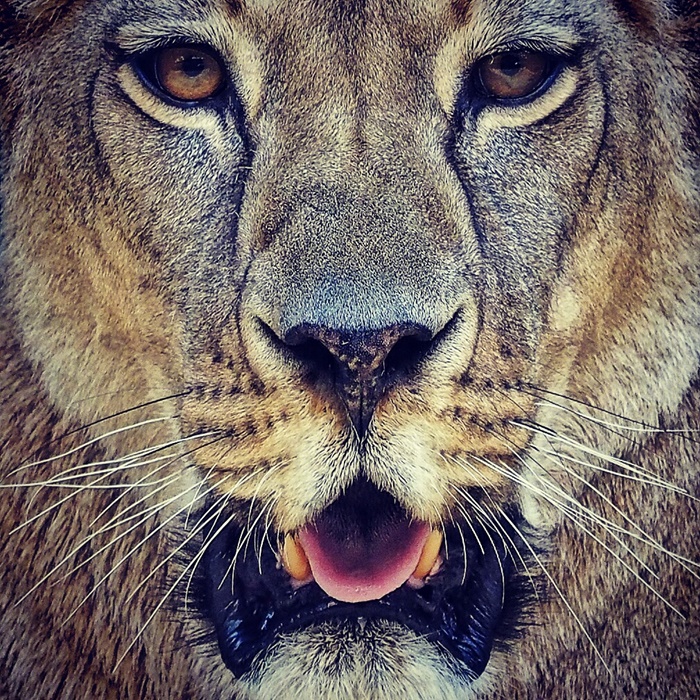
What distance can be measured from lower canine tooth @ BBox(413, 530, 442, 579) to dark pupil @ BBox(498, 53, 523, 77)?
1.81 ft

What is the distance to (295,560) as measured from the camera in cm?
125

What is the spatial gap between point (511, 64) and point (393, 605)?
25.6 inches

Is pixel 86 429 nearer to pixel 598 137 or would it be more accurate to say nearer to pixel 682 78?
pixel 598 137

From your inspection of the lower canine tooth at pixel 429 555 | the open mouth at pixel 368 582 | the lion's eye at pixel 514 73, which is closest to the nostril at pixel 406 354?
the open mouth at pixel 368 582

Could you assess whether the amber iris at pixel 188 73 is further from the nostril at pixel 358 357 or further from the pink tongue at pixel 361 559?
the pink tongue at pixel 361 559

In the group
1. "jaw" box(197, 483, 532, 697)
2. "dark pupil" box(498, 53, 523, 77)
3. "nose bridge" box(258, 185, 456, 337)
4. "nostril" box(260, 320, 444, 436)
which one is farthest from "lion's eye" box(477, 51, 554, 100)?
"jaw" box(197, 483, 532, 697)

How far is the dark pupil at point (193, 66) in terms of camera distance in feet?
4.15

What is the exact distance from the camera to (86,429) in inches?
57.1

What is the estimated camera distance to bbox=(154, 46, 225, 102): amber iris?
1263 millimetres

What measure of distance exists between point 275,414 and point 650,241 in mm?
576

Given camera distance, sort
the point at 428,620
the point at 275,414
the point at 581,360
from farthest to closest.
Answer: the point at 581,360 < the point at 428,620 < the point at 275,414

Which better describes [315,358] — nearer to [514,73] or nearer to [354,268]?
[354,268]

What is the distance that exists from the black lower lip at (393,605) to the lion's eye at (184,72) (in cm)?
53

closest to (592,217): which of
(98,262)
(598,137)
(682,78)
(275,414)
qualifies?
(598,137)
